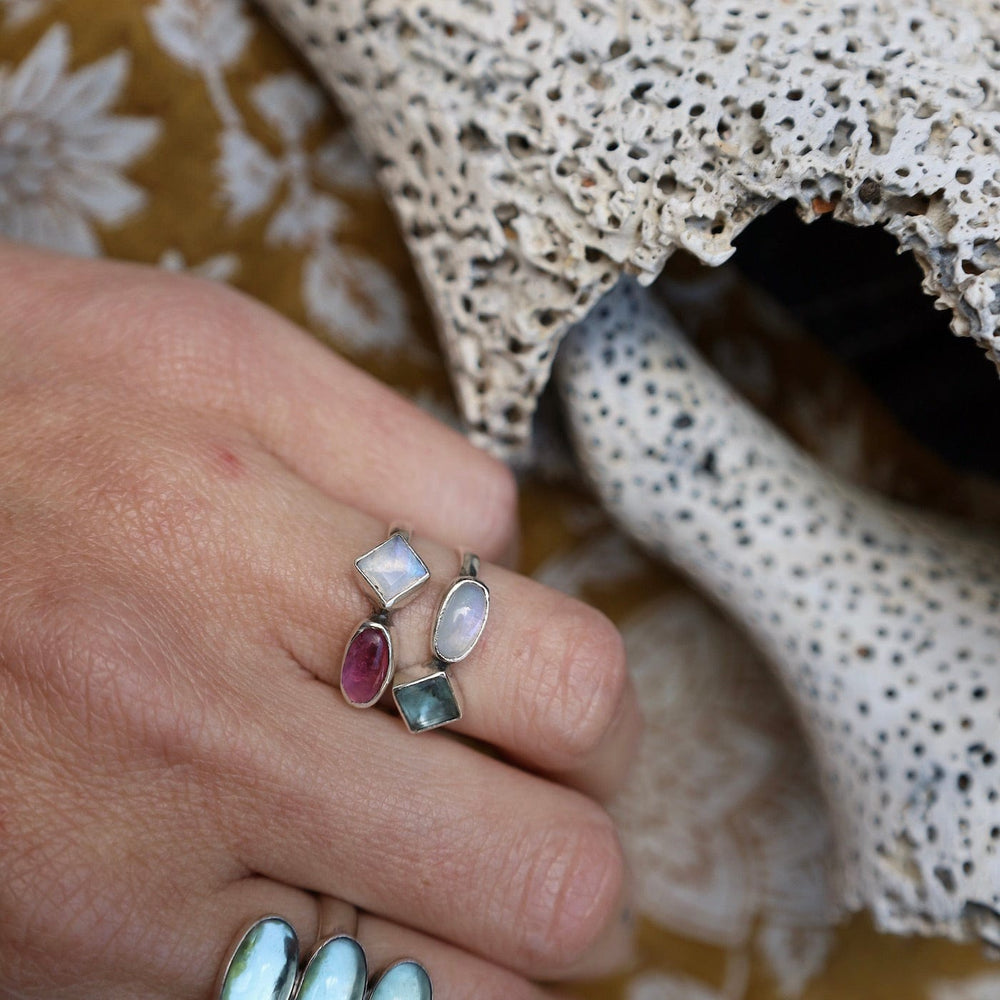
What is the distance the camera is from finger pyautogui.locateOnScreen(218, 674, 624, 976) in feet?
2.11

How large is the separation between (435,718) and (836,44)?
0.51 meters

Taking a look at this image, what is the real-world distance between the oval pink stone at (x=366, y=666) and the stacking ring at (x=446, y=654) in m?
0.01

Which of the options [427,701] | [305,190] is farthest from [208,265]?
[427,701]

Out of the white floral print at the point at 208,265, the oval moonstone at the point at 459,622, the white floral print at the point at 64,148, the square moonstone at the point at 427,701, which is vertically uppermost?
the white floral print at the point at 64,148

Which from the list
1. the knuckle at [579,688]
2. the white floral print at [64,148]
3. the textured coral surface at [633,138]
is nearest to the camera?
the textured coral surface at [633,138]

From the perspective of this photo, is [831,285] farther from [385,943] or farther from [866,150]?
[385,943]

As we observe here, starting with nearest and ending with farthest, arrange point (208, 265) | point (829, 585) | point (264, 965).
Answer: point (264, 965) → point (829, 585) → point (208, 265)

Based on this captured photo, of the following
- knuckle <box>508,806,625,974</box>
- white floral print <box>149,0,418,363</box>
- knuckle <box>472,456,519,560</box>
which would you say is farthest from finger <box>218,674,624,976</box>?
white floral print <box>149,0,418,363</box>

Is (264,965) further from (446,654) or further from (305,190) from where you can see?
(305,190)

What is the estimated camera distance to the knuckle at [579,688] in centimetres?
69

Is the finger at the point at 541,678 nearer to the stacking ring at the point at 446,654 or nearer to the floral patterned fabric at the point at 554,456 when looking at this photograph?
the stacking ring at the point at 446,654

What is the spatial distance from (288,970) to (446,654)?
0.72ft

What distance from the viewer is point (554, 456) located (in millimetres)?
888

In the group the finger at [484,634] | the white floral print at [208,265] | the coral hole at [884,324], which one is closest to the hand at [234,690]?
the finger at [484,634]
